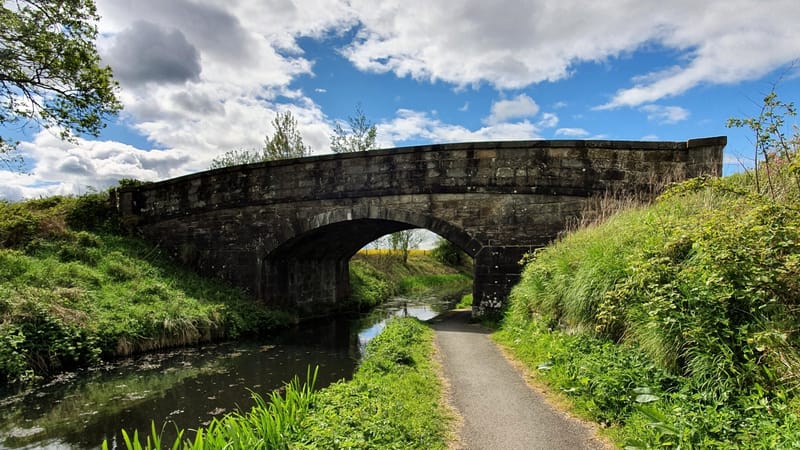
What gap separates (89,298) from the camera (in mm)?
9156

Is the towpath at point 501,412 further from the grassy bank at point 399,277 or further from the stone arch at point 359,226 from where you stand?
the grassy bank at point 399,277

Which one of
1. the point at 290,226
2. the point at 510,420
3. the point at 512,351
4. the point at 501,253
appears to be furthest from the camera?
the point at 290,226

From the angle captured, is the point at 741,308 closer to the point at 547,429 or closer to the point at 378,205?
the point at 547,429

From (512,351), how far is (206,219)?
35.6ft

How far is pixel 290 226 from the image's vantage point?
42.0ft

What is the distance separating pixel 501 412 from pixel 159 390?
5.46 m

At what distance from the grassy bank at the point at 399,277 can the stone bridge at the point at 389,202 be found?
4.53 metres

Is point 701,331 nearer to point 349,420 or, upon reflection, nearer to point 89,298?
point 349,420

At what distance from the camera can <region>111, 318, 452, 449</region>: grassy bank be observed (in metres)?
3.20

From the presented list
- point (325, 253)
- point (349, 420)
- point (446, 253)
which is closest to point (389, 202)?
point (325, 253)

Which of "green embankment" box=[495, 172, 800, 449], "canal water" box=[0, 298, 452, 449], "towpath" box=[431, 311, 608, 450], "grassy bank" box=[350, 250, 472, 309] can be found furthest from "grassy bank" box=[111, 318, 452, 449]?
"grassy bank" box=[350, 250, 472, 309]

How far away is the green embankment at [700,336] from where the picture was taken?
2.87 meters

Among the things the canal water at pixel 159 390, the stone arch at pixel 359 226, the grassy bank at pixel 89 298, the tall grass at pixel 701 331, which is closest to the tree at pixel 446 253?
the stone arch at pixel 359 226

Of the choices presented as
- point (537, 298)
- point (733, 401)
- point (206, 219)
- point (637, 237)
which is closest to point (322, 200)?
point (206, 219)
